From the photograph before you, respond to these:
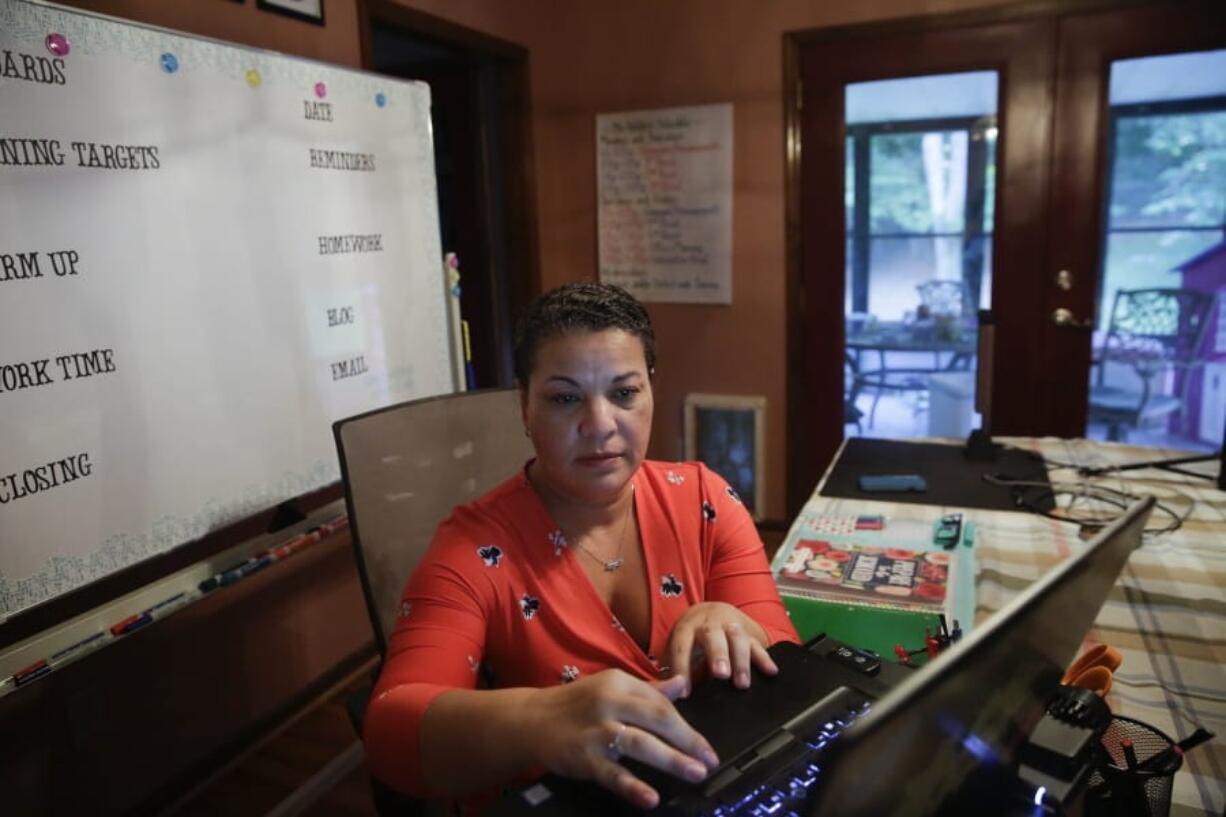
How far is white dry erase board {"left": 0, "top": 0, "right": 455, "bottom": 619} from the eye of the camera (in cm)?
132

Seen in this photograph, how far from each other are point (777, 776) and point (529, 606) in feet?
1.37

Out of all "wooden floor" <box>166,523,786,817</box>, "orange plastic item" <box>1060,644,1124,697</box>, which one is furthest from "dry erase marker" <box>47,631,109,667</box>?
"orange plastic item" <box>1060,644,1124,697</box>

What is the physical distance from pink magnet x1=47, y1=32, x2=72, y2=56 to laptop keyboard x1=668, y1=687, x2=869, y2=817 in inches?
57.8

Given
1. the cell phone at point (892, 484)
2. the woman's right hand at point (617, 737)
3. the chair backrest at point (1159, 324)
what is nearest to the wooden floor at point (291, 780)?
the cell phone at point (892, 484)

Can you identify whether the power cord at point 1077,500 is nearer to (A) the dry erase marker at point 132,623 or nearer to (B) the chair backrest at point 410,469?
(B) the chair backrest at point 410,469

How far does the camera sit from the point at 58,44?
135cm

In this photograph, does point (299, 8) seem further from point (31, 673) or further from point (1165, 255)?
point (1165, 255)

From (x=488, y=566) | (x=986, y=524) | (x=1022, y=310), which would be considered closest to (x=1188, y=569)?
(x=986, y=524)

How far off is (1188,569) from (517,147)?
9.16 ft

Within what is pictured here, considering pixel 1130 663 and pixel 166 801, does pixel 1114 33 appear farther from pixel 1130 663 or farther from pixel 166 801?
pixel 166 801

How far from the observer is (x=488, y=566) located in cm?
98

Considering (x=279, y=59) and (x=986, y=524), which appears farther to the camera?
(x=279, y=59)

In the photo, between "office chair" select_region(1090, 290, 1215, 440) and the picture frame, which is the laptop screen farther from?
"office chair" select_region(1090, 290, 1215, 440)

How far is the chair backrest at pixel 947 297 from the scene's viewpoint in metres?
3.14
